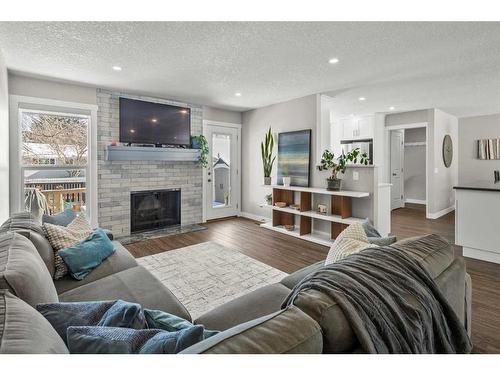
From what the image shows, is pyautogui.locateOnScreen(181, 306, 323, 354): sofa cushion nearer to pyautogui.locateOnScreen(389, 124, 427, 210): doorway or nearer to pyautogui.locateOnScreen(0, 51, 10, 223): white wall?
pyautogui.locateOnScreen(0, 51, 10, 223): white wall

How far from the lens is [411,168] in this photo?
8.29 meters

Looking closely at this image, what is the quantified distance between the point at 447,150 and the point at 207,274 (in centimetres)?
656

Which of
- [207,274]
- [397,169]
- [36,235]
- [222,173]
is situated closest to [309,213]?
[207,274]

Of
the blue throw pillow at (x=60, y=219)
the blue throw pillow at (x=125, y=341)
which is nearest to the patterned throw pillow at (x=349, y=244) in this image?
the blue throw pillow at (x=125, y=341)

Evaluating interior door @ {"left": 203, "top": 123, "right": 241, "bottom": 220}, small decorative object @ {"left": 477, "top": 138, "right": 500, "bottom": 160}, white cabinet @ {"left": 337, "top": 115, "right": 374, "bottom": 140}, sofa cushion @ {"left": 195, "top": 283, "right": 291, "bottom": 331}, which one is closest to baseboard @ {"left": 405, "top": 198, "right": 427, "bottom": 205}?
small decorative object @ {"left": 477, "top": 138, "right": 500, "bottom": 160}

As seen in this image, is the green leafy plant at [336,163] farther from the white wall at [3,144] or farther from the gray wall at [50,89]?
the white wall at [3,144]

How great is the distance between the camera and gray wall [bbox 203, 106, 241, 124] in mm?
5667

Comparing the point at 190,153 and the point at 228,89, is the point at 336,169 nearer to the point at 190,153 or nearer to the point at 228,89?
the point at 228,89

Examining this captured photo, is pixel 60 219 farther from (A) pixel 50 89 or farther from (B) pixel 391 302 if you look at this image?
(B) pixel 391 302

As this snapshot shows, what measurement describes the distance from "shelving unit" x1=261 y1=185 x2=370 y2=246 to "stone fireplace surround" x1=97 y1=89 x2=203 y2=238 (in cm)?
182

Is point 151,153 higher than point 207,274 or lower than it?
higher
